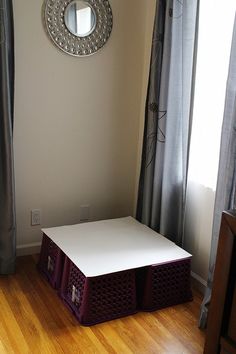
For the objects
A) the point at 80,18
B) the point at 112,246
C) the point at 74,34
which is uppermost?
the point at 80,18

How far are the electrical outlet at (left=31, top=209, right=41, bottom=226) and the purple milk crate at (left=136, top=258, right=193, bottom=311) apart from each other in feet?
2.90

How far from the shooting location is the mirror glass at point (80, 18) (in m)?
2.64

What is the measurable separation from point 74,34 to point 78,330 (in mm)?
1795

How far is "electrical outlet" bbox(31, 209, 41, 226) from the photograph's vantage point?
2879mm

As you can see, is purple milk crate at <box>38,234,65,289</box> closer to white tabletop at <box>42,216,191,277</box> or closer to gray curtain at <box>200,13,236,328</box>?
white tabletop at <box>42,216,191,277</box>

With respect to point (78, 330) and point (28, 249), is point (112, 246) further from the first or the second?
point (28, 249)

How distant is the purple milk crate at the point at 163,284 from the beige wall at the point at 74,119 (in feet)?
2.95

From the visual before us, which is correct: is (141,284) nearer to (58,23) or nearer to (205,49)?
(205,49)

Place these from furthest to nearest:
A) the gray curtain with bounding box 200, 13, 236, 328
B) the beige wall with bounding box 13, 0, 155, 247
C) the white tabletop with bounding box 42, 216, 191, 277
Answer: the beige wall with bounding box 13, 0, 155, 247, the white tabletop with bounding box 42, 216, 191, 277, the gray curtain with bounding box 200, 13, 236, 328

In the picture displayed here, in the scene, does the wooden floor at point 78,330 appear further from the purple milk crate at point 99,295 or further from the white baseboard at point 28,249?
the white baseboard at point 28,249

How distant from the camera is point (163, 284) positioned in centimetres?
237

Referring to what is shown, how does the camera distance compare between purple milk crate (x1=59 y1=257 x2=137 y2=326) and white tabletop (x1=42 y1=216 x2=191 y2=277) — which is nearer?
purple milk crate (x1=59 y1=257 x2=137 y2=326)

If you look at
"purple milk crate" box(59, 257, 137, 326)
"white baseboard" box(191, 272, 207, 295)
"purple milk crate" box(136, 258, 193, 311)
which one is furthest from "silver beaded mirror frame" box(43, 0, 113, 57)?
"white baseboard" box(191, 272, 207, 295)

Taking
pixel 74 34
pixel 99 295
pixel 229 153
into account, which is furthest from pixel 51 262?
pixel 74 34
